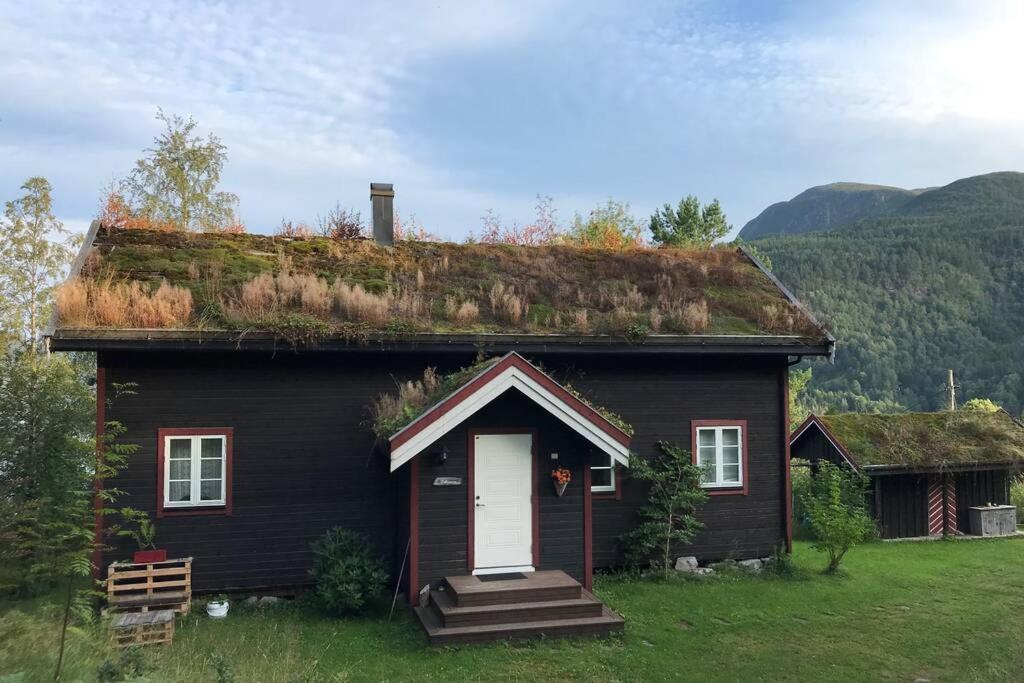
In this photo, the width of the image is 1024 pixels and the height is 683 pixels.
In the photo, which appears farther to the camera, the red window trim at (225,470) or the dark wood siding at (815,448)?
the dark wood siding at (815,448)

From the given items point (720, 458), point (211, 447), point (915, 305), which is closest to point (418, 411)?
point (211, 447)

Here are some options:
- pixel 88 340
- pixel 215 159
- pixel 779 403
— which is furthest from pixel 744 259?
pixel 215 159

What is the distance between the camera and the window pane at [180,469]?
10.8 meters

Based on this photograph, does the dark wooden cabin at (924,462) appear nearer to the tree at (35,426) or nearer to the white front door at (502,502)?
the white front door at (502,502)

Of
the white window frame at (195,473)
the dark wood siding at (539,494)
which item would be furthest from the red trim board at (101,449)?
the dark wood siding at (539,494)

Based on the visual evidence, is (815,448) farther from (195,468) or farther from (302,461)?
(195,468)

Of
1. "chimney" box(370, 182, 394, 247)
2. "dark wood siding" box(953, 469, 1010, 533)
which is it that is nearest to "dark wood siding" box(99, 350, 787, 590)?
"chimney" box(370, 182, 394, 247)

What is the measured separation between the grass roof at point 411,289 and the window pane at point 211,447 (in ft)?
5.54

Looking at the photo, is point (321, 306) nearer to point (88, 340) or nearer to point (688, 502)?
point (88, 340)

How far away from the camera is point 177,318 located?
10.6m

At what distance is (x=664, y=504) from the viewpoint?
12125 millimetres

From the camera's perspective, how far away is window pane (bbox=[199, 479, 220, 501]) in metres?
10.8

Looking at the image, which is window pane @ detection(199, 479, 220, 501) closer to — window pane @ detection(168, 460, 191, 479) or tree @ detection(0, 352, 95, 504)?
window pane @ detection(168, 460, 191, 479)

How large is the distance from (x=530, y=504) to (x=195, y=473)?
15.8ft
